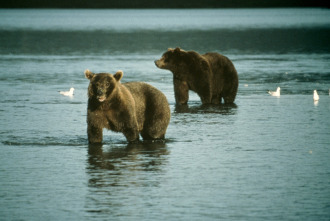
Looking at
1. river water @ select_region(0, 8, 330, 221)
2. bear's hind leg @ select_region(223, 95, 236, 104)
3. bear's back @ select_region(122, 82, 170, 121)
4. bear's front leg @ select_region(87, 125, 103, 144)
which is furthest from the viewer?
bear's hind leg @ select_region(223, 95, 236, 104)

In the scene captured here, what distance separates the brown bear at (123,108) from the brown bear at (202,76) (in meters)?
4.82

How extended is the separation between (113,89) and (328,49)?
95.0 ft

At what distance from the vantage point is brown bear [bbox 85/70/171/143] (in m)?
11.6

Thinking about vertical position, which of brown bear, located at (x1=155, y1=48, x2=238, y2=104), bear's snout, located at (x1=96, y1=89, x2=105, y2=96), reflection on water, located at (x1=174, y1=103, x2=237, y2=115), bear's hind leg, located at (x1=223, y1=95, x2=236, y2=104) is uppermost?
bear's snout, located at (x1=96, y1=89, x2=105, y2=96)

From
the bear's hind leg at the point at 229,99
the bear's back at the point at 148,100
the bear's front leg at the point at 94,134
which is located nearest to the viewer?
the bear's front leg at the point at 94,134

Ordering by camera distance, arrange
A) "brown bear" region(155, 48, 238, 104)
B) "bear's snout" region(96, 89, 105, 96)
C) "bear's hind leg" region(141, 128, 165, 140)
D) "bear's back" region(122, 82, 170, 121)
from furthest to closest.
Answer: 1. "brown bear" region(155, 48, 238, 104)
2. "bear's hind leg" region(141, 128, 165, 140)
3. "bear's back" region(122, 82, 170, 121)
4. "bear's snout" region(96, 89, 105, 96)

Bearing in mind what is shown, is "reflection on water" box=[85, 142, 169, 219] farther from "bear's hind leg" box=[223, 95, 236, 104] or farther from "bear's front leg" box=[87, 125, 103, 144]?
"bear's hind leg" box=[223, 95, 236, 104]

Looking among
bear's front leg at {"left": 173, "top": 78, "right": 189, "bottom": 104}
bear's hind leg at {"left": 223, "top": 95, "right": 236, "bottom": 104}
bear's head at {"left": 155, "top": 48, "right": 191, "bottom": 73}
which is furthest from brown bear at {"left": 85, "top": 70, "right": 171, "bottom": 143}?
bear's hind leg at {"left": 223, "top": 95, "right": 236, "bottom": 104}

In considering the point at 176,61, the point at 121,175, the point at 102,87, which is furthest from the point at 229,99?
the point at 121,175

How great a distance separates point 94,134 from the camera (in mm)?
11984

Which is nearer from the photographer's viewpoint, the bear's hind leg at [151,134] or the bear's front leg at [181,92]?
the bear's hind leg at [151,134]

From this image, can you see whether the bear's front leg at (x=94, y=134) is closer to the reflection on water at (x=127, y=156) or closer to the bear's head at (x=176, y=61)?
the reflection on water at (x=127, y=156)

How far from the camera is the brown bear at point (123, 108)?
11602 mm

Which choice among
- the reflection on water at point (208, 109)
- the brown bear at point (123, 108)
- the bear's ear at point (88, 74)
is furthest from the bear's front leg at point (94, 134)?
the reflection on water at point (208, 109)
